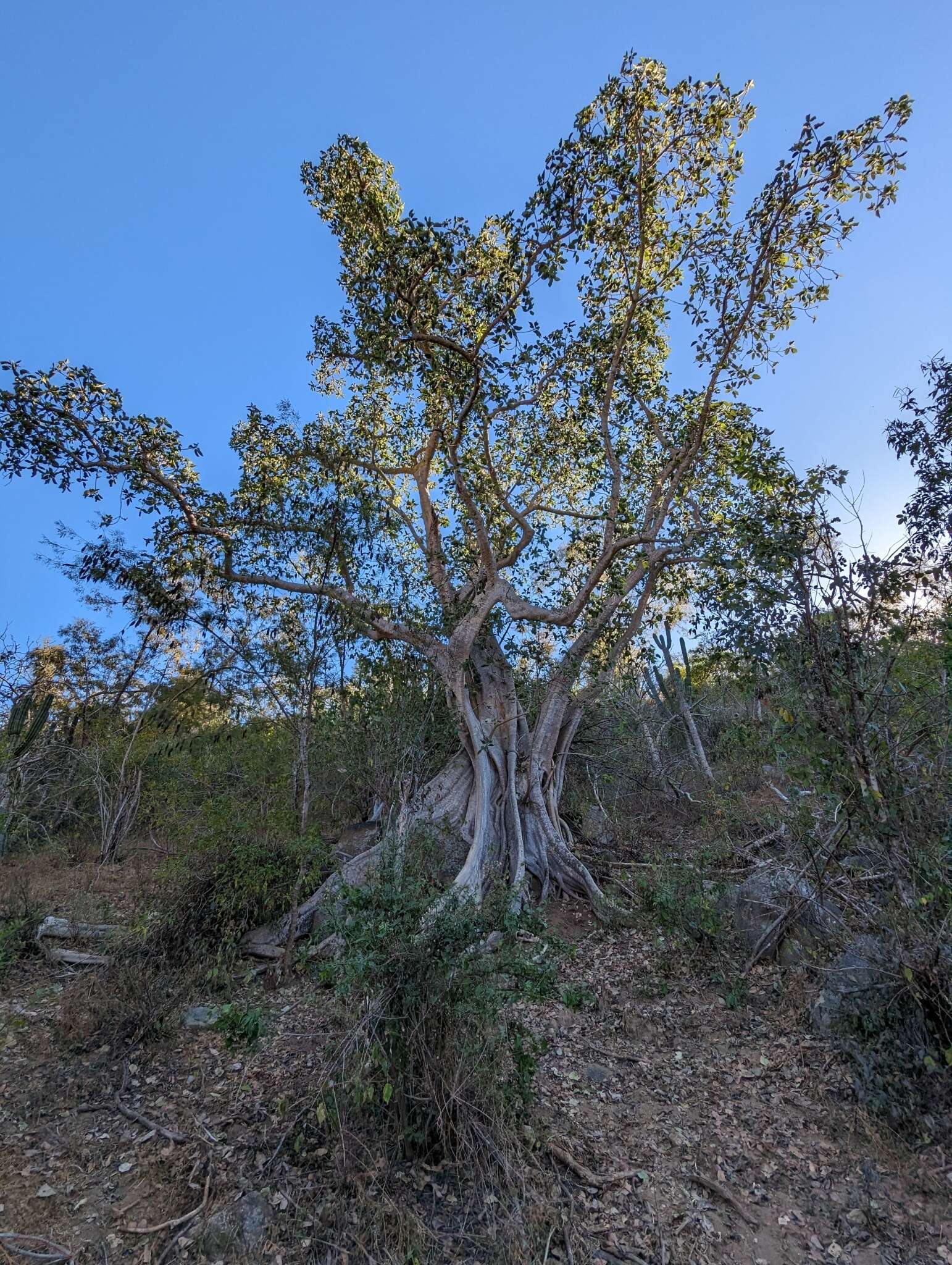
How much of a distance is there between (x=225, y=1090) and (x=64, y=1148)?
86 cm

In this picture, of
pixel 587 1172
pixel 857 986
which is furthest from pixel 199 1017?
pixel 857 986

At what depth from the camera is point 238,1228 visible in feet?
9.12

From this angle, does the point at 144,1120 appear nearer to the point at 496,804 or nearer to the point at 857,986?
the point at 857,986

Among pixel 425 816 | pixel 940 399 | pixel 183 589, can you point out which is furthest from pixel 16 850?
pixel 940 399

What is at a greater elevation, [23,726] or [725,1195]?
[23,726]

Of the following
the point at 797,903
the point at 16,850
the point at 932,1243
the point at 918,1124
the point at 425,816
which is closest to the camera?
the point at 932,1243

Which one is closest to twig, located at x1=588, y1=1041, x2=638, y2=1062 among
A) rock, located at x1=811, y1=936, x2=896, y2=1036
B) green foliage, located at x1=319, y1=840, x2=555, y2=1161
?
rock, located at x1=811, y1=936, x2=896, y2=1036

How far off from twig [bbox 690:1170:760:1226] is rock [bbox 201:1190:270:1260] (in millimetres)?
2199

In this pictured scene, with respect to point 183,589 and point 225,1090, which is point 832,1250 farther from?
point 183,589

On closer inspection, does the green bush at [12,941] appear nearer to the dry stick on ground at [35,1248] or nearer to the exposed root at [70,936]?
the exposed root at [70,936]

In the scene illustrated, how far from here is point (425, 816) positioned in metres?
7.43

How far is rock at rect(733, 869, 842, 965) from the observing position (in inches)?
187

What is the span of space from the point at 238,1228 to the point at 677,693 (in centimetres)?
1232

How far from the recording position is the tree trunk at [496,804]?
6.78m
